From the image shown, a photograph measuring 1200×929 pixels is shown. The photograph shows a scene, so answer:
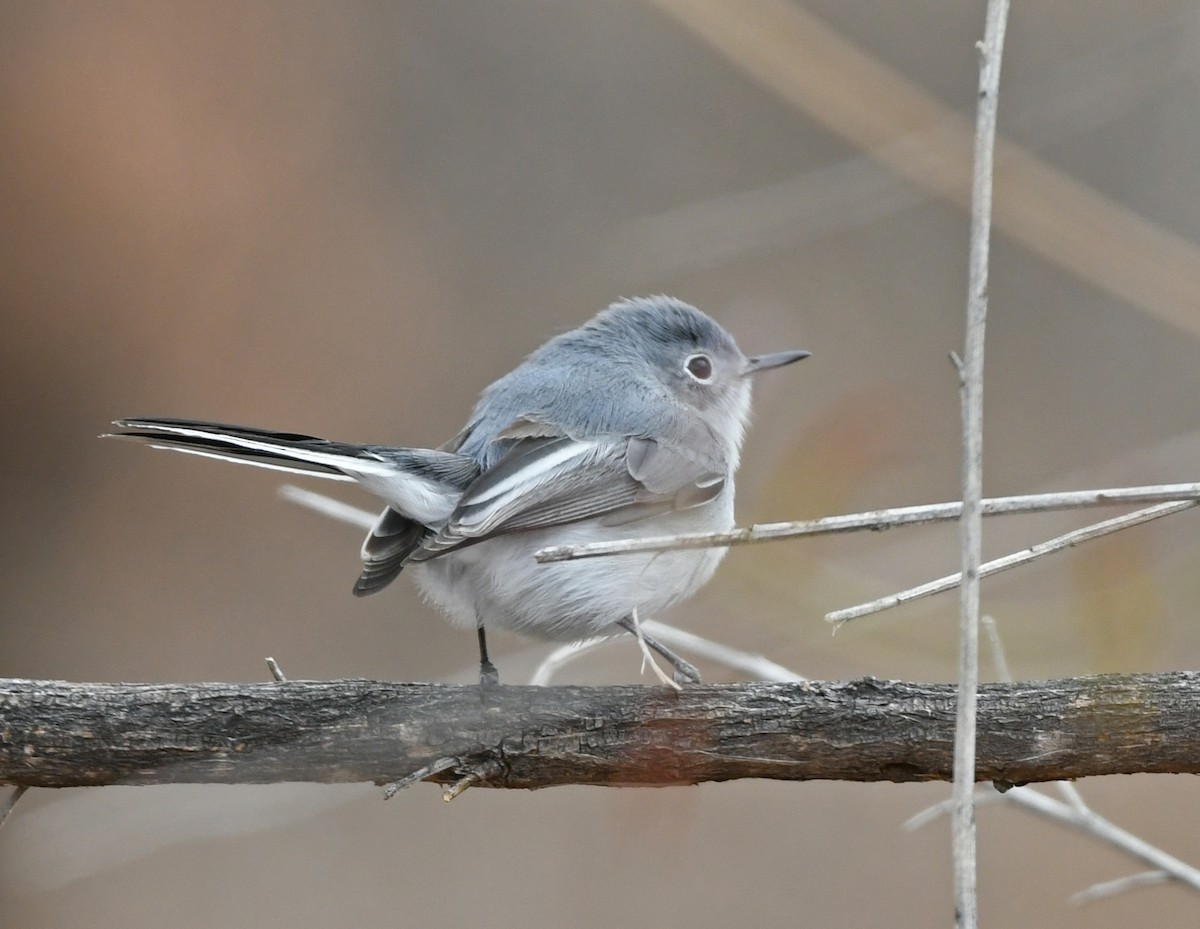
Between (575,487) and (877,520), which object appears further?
(575,487)

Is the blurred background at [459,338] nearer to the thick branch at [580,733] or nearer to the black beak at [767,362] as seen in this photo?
the black beak at [767,362]

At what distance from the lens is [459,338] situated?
4.68m

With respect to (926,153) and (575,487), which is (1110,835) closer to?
(575,487)

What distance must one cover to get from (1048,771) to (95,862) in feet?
7.13

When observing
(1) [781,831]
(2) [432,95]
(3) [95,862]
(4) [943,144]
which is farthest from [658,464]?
(2) [432,95]

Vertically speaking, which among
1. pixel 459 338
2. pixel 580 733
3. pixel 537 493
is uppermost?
pixel 459 338

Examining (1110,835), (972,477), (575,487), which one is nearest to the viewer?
(972,477)

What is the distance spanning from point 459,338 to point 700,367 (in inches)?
66.2

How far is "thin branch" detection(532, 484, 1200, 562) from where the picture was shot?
1.42 m

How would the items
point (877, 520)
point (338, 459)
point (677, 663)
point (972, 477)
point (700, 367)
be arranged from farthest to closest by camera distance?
point (700, 367), point (677, 663), point (338, 459), point (877, 520), point (972, 477)

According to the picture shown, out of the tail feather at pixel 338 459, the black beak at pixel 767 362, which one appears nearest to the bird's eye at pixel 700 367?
the black beak at pixel 767 362

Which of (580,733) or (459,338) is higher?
(459,338)

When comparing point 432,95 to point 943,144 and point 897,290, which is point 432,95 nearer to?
point 897,290

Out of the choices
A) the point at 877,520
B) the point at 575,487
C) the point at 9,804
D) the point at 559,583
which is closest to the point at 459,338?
the point at 575,487
